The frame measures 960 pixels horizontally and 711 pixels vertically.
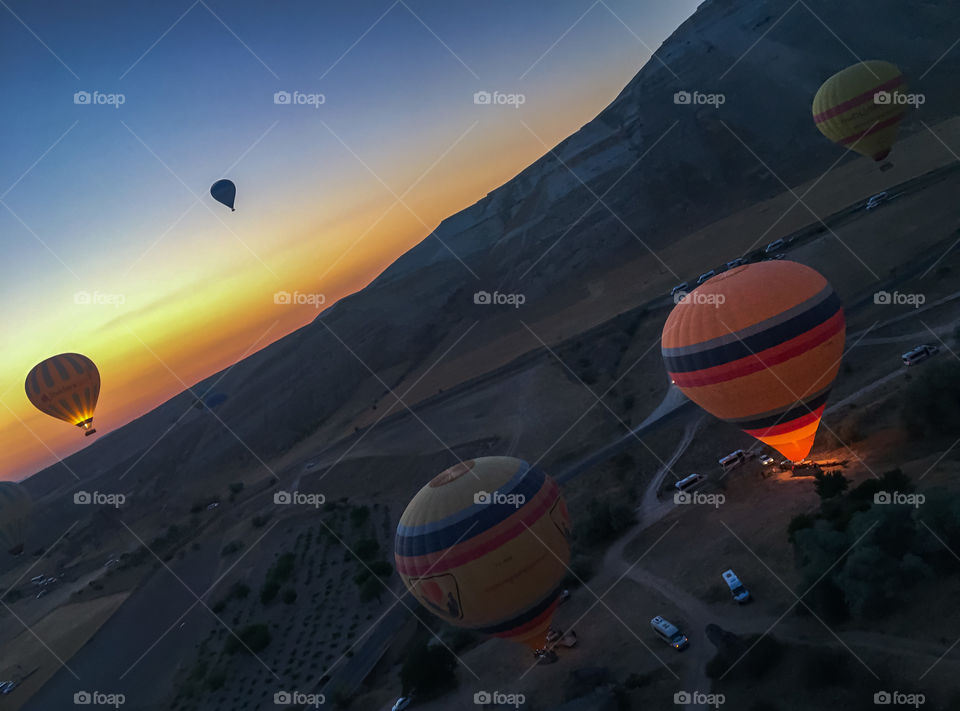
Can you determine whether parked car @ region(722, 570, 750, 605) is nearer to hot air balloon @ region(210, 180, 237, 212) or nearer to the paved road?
the paved road

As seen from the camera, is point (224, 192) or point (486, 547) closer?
point (486, 547)

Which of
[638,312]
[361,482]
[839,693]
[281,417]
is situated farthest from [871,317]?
[281,417]

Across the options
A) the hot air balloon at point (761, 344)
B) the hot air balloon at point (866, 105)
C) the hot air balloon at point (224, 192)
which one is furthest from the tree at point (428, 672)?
the hot air balloon at point (866, 105)

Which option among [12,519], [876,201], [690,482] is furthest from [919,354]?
[12,519]

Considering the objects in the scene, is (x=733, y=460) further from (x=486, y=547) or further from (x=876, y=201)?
(x=876, y=201)

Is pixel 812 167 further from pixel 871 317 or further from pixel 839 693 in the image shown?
pixel 839 693

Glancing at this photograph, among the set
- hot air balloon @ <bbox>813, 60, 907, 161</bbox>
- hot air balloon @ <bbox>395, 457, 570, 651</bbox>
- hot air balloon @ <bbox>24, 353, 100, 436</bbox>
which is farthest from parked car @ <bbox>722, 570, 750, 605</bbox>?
hot air balloon @ <bbox>24, 353, 100, 436</bbox>

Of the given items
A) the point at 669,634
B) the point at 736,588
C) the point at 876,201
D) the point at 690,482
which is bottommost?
the point at 876,201
